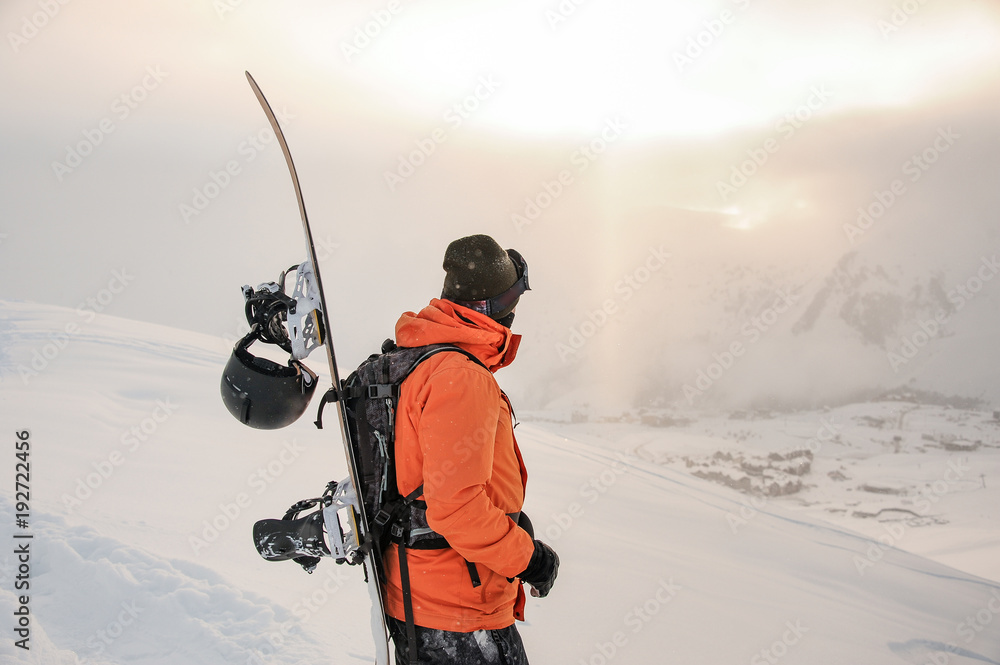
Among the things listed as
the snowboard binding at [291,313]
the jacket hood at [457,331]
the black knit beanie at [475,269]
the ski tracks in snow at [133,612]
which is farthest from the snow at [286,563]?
the black knit beanie at [475,269]

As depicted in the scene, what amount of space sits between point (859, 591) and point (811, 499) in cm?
1157

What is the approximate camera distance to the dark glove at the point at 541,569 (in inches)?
63.6

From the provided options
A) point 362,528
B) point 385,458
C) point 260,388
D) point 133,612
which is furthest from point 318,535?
point 133,612

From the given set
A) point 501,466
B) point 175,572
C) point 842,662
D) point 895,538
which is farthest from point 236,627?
point 895,538

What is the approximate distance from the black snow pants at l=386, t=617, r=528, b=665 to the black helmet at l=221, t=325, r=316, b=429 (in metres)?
0.78

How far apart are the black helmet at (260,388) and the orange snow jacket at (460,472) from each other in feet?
1.45

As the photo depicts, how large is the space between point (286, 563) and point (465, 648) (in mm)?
2365

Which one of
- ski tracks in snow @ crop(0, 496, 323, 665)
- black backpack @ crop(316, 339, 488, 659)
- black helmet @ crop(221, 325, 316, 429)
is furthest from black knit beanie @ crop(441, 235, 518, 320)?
ski tracks in snow @ crop(0, 496, 323, 665)

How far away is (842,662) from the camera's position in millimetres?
3844

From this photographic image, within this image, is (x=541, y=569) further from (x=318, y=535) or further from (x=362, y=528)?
(x=318, y=535)

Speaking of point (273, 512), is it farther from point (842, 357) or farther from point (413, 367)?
point (842, 357)

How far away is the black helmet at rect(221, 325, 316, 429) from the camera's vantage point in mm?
1831

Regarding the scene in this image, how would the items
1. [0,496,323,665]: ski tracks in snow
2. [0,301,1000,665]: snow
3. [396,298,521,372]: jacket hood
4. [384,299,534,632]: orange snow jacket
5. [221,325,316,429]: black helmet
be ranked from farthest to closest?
[0,301,1000,665]: snow < [0,496,323,665]: ski tracks in snow < [221,325,316,429]: black helmet < [396,298,521,372]: jacket hood < [384,299,534,632]: orange snow jacket

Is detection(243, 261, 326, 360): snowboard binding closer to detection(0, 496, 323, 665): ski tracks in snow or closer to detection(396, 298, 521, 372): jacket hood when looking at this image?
detection(396, 298, 521, 372): jacket hood
